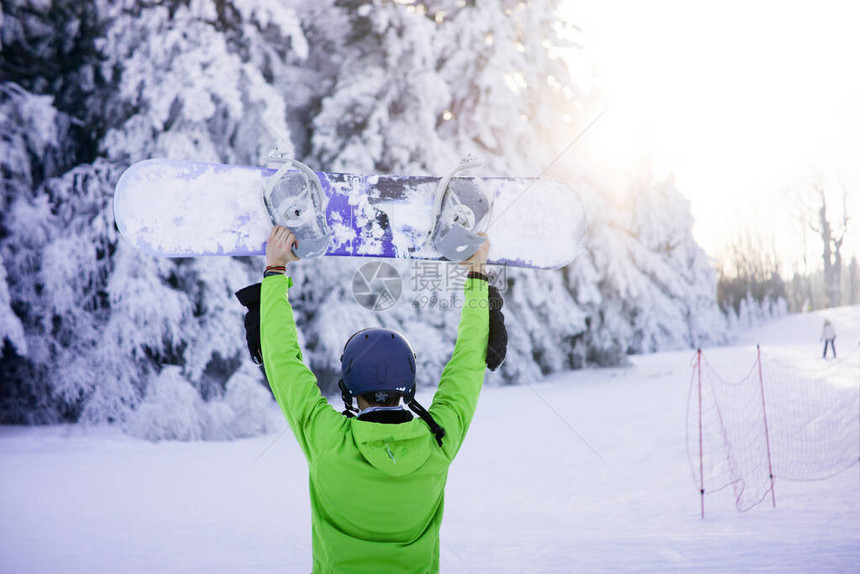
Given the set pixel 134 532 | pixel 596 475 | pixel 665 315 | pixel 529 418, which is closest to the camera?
pixel 134 532

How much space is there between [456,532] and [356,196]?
2.82 m

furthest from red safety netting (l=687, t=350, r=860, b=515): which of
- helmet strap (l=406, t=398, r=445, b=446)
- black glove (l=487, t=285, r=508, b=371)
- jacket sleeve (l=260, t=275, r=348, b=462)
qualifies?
jacket sleeve (l=260, t=275, r=348, b=462)

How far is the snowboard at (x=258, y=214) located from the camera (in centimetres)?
259

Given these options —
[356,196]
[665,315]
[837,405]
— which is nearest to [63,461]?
[356,196]

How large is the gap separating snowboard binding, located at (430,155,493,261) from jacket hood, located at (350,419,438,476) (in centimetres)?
87

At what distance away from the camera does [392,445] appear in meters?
1.35

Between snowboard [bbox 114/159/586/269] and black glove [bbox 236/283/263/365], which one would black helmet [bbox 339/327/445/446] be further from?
snowboard [bbox 114/159/586/269]

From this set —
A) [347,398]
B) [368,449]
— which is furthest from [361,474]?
[347,398]

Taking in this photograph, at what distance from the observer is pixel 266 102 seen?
7.54 m

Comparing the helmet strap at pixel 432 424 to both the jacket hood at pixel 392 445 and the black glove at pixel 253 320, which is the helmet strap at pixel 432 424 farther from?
the black glove at pixel 253 320

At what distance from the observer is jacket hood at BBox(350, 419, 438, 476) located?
133 centimetres

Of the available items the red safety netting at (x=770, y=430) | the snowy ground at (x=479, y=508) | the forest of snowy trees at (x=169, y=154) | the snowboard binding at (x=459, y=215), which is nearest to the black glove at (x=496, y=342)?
the snowboard binding at (x=459, y=215)

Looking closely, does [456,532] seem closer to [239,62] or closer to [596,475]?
[596,475]

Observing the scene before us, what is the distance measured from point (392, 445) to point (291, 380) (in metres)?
0.30
